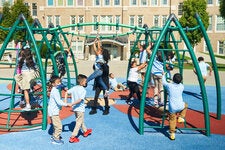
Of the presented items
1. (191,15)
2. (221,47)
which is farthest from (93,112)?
(221,47)

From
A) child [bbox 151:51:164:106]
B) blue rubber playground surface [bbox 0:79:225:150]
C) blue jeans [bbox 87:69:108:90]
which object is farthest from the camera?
child [bbox 151:51:164:106]

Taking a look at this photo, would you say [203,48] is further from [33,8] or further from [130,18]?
[33,8]

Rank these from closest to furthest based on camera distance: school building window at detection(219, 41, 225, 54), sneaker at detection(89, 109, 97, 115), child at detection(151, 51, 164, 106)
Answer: sneaker at detection(89, 109, 97, 115)
child at detection(151, 51, 164, 106)
school building window at detection(219, 41, 225, 54)

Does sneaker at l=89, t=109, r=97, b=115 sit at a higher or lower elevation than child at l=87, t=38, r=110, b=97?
lower

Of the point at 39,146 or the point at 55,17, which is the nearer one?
the point at 39,146

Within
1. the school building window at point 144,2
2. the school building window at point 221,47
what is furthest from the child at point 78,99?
the school building window at point 221,47

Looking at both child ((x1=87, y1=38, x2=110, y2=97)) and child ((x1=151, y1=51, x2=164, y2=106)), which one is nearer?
child ((x1=87, y1=38, x2=110, y2=97))

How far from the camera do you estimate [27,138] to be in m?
6.22

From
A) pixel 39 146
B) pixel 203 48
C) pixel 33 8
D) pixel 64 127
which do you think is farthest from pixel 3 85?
pixel 203 48

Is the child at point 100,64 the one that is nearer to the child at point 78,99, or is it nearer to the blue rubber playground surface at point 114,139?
the blue rubber playground surface at point 114,139

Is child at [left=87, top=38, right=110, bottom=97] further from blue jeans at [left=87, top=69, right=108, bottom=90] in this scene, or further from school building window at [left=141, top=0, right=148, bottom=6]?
school building window at [left=141, top=0, right=148, bottom=6]

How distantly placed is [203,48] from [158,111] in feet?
123

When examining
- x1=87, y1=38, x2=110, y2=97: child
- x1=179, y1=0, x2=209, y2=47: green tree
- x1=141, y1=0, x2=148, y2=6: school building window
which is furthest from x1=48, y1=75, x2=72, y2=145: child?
x1=141, y1=0, x2=148, y2=6: school building window

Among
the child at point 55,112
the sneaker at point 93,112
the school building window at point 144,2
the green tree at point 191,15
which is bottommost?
the sneaker at point 93,112
